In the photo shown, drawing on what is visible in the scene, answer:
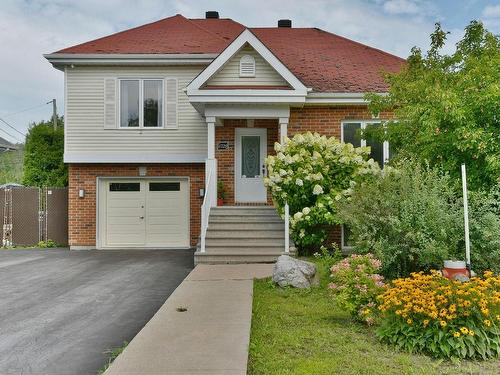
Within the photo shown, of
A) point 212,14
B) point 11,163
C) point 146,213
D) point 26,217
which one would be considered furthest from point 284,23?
point 11,163

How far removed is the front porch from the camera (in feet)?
34.4

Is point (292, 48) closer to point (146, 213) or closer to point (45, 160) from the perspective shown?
point (146, 213)

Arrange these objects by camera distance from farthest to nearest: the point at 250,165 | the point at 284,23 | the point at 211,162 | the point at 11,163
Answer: the point at 11,163
the point at 284,23
the point at 250,165
the point at 211,162

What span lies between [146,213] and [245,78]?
5.50m

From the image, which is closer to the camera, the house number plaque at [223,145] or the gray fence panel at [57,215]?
the house number plaque at [223,145]

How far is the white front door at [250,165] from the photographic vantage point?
44.7 ft

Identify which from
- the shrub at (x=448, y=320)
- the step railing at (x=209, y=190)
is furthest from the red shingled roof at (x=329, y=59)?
the shrub at (x=448, y=320)

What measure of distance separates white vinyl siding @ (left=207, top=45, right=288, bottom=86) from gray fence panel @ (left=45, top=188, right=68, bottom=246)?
7119 mm

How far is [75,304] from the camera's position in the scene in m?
7.32

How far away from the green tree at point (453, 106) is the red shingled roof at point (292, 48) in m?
3.20

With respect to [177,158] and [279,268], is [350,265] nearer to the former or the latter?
[279,268]

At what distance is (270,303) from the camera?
6.76 metres

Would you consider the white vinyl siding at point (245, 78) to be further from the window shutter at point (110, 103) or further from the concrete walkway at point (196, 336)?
the concrete walkway at point (196, 336)

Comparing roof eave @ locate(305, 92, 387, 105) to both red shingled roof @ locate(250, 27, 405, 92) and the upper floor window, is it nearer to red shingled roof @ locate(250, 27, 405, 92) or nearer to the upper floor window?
red shingled roof @ locate(250, 27, 405, 92)
